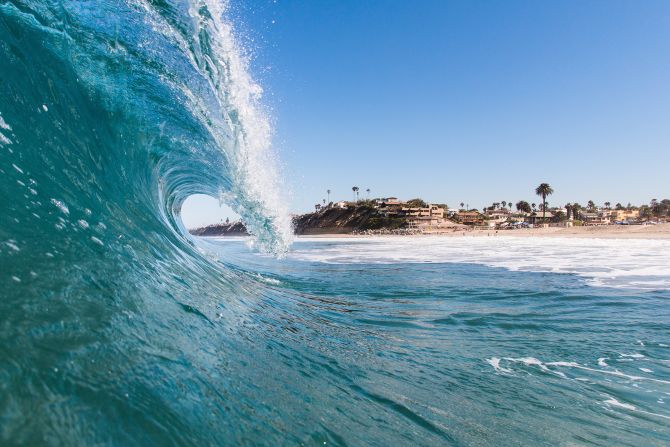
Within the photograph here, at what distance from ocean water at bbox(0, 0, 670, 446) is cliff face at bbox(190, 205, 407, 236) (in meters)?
93.3

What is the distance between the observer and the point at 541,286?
8.68 metres

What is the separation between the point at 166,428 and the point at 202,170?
10.00 meters

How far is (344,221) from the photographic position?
4368 inches

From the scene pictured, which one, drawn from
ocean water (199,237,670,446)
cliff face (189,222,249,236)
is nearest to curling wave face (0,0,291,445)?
ocean water (199,237,670,446)

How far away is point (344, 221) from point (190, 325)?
354ft

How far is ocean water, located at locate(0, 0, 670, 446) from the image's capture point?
1.75m

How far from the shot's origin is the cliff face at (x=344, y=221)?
102506 mm

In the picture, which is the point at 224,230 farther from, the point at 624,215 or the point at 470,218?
the point at 624,215

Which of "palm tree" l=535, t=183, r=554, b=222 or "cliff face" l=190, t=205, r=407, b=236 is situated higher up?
"palm tree" l=535, t=183, r=554, b=222

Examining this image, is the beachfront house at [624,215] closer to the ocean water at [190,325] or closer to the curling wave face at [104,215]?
the ocean water at [190,325]

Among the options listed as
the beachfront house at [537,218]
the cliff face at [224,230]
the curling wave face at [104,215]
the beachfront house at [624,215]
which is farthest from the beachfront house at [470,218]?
the curling wave face at [104,215]

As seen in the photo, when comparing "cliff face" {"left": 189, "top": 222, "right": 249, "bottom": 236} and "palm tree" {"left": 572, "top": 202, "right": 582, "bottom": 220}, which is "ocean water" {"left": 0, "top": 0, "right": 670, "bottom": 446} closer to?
"cliff face" {"left": 189, "top": 222, "right": 249, "bottom": 236}

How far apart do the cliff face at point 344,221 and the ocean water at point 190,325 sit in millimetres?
93324

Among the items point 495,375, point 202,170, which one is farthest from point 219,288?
point 202,170
